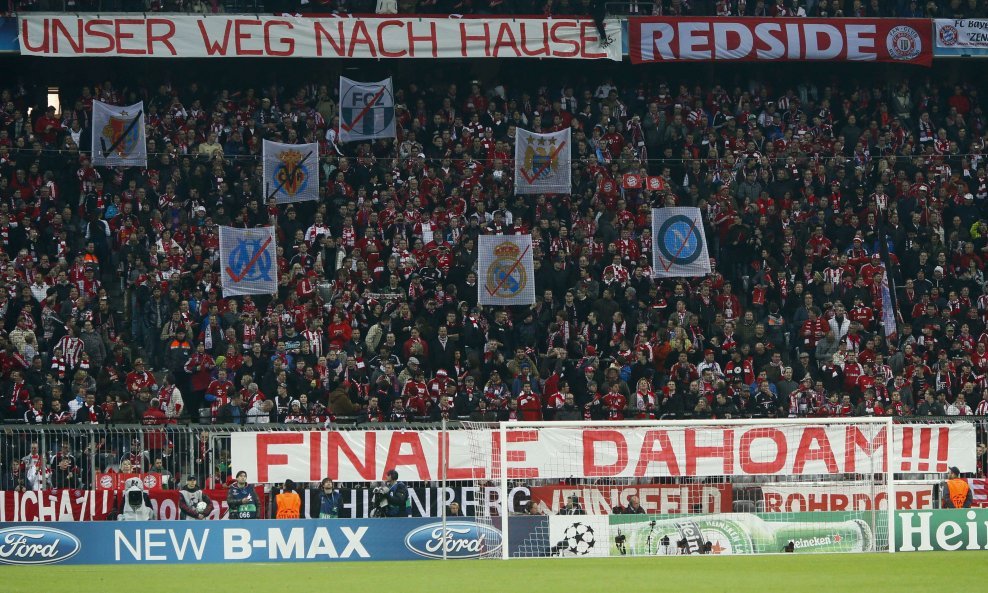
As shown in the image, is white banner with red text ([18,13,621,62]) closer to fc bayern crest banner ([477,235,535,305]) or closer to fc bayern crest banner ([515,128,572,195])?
fc bayern crest banner ([515,128,572,195])

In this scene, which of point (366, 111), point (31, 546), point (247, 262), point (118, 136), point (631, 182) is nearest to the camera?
point (31, 546)

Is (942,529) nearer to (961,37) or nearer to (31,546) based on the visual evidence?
(31,546)

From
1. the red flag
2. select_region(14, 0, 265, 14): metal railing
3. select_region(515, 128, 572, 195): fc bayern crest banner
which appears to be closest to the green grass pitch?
select_region(515, 128, 572, 195): fc bayern crest banner

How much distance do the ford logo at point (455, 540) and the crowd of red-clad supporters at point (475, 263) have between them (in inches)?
146

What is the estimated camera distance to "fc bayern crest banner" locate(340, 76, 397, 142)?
3012 centimetres

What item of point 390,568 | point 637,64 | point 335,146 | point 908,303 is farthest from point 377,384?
point 637,64

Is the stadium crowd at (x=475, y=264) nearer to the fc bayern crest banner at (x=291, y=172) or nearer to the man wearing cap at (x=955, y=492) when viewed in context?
the fc bayern crest banner at (x=291, y=172)

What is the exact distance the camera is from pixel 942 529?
67.1 ft

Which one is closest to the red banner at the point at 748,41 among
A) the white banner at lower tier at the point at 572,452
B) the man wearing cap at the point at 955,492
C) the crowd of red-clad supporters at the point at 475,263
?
the crowd of red-clad supporters at the point at 475,263

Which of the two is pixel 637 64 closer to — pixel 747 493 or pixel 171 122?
pixel 171 122

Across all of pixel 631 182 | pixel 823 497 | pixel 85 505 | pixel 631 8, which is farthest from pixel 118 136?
pixel 823 497

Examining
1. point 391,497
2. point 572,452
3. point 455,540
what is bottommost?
point 455,540

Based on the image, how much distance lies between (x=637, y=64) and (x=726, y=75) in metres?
2.31

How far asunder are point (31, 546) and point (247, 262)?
308 inches
